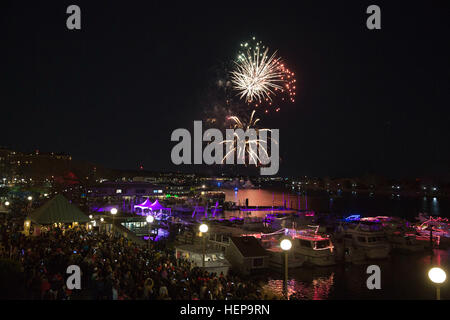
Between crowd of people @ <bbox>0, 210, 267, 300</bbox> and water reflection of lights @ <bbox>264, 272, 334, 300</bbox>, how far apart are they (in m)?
7.53

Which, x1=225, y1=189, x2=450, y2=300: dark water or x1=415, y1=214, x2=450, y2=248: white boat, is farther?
x1=415, y1=214, x2=450, y2=248: white boat

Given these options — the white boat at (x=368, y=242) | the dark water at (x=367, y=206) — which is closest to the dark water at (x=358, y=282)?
the white boat at (x=368, y=242)

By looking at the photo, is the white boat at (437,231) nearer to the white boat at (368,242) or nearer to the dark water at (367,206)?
the white boat at (368,242)

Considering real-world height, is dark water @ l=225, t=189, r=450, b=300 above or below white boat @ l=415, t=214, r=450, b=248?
below

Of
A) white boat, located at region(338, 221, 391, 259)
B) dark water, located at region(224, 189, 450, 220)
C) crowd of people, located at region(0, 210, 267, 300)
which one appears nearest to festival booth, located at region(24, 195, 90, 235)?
crowd of people, located at region(0, 210, 267, 300)

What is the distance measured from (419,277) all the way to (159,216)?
2594 cm

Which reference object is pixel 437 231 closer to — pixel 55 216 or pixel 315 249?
pixel 315 249

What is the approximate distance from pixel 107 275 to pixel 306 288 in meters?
13.8

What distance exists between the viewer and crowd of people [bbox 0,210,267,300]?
10664mm

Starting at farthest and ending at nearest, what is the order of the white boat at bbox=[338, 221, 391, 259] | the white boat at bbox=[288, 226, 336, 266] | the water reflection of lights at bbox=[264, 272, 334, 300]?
the white boat at bbox=[338, 221, 391, 259], the white boat at bbox=[288, 226, 336, 266], the water reflection of lights at bbox=[264, 272, 334, 300]

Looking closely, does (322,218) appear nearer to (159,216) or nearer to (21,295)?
(159,216)

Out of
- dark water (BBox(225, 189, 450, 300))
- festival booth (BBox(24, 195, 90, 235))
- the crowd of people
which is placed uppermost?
festival booth (BBox(24, 195, 90, 235))

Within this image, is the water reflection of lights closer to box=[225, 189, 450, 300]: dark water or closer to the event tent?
box=[225, 189, 450, 300]: dark water
